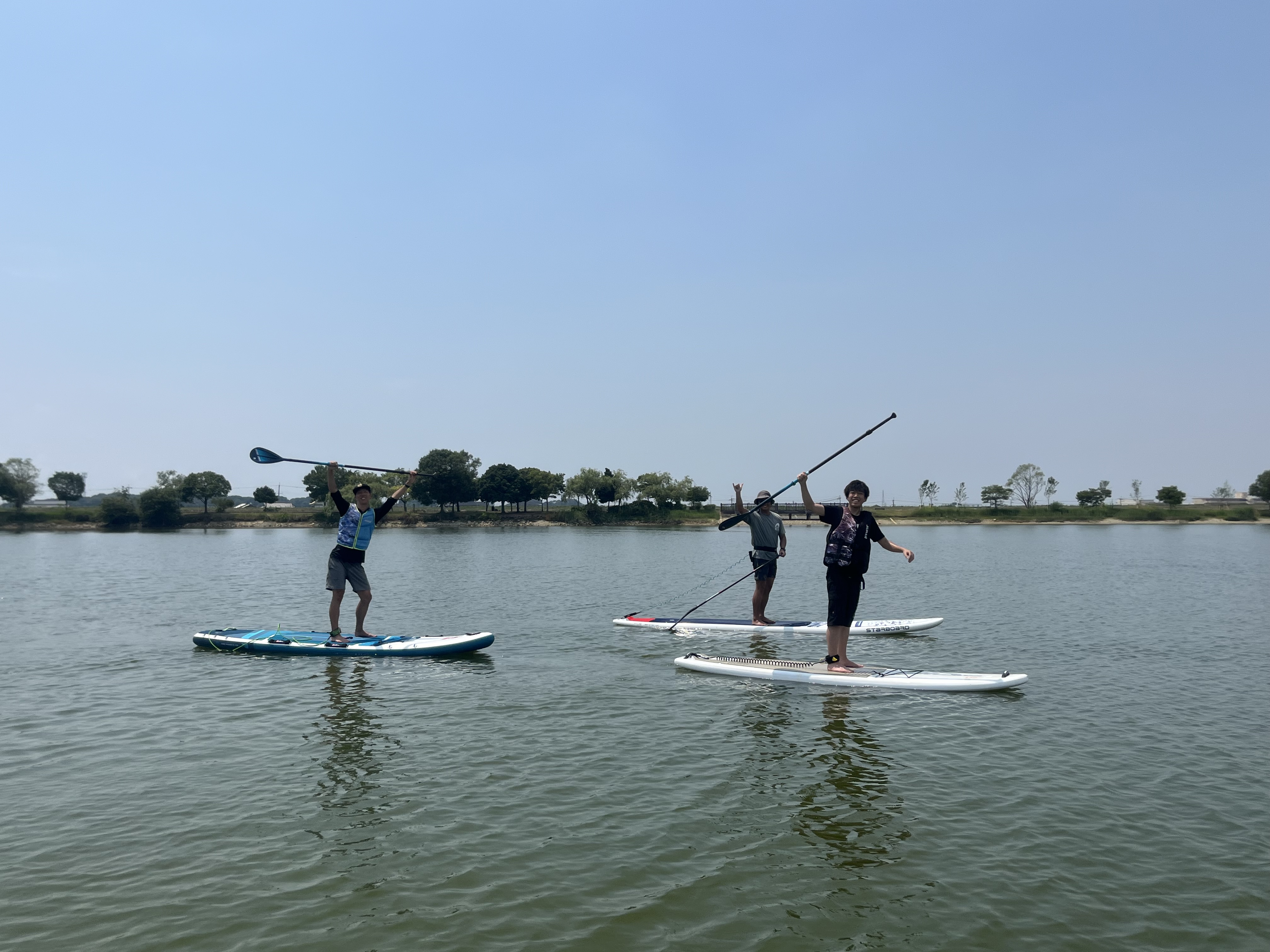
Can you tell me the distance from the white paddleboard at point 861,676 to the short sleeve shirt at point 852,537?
185 centimetres

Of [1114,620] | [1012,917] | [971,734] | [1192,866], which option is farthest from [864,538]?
[1114,620]

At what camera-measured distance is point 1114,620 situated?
2150cm

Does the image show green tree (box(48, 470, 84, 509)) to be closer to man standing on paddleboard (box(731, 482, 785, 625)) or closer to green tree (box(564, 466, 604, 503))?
green tree (box(564, 466, 604, 503))

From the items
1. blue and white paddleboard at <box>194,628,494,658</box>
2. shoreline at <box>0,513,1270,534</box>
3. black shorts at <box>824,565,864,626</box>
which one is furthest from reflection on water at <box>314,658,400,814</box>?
shoreline at <box>0,513,1270,534</box>

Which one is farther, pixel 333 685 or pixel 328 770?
pixel 333 685

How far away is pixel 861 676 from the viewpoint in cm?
1293

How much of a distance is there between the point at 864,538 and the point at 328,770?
7.98 meters

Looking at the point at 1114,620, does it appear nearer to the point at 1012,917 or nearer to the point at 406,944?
the point at 1012,917

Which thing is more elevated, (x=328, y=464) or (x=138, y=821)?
(x=328, y=464)

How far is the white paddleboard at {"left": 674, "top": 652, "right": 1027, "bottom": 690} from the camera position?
12.6 meters

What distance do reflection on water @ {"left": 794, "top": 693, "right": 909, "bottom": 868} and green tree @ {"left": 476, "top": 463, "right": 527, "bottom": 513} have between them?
4907 inches

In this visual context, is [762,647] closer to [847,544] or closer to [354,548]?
[847,544]

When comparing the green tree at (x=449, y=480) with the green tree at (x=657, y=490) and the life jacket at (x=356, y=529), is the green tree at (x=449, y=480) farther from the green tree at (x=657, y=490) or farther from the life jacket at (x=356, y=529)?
the life jacket at (x=356, y=529)

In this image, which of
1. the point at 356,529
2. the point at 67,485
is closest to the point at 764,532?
the point at 356,529
